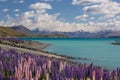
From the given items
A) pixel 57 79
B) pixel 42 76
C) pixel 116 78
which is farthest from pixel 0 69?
pixel 116 78

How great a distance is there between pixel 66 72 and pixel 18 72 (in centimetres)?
88

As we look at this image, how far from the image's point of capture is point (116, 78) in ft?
16.9

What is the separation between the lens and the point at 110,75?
17.5 ft

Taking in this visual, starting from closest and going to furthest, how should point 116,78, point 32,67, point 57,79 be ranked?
1. point 57,79
2. point 116,78
3. point 32,67

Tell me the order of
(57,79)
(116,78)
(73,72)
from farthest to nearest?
1. (73,72)
2. (116,78)
3. (57,79)

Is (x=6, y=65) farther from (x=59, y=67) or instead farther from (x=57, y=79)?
(x=57, y=79)

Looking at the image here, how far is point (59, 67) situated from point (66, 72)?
0.68 m

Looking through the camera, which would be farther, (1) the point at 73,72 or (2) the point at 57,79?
(1) the point at 73,72

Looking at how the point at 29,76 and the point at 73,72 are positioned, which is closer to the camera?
the point at 29,76

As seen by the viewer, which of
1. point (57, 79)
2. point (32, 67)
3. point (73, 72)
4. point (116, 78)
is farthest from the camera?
point (32, 67)

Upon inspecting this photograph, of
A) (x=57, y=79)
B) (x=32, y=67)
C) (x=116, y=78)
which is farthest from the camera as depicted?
(x=32, y=67)

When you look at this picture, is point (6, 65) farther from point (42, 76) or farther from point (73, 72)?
point (73, 72)

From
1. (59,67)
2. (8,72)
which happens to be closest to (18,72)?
(8,72)

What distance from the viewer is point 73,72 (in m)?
5.49
